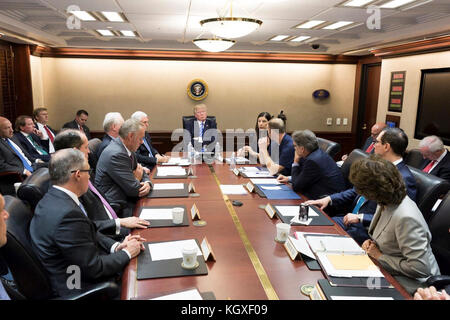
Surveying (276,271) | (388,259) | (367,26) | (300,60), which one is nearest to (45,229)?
(276,271)

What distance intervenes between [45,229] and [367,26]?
14.1ft

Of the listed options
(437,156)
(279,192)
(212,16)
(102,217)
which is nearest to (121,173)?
(102,217)

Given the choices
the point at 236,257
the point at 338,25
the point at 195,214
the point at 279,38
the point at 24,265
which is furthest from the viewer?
the point at 279,38

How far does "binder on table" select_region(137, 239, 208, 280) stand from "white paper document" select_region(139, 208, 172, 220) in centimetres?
55

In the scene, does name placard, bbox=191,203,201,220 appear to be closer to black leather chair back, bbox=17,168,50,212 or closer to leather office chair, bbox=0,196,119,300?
leather office chair, bbox=0,196,119,300

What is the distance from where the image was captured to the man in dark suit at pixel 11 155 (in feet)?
13.8

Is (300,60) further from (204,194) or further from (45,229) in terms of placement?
(45,229)

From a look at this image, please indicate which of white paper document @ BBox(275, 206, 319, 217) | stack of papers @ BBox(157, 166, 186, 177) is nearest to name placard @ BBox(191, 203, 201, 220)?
white paper document @ BBox(275, 206, 319, 217)

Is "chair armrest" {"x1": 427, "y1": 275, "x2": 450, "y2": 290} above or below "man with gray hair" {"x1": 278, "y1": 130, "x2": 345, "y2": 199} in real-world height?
below

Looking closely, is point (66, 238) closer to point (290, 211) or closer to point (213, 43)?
point (290, 211)

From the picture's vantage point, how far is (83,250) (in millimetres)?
1665

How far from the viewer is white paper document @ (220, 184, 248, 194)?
121 inches

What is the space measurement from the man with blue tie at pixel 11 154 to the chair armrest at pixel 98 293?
3218 millimetres

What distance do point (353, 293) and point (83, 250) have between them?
1257 millimetres
